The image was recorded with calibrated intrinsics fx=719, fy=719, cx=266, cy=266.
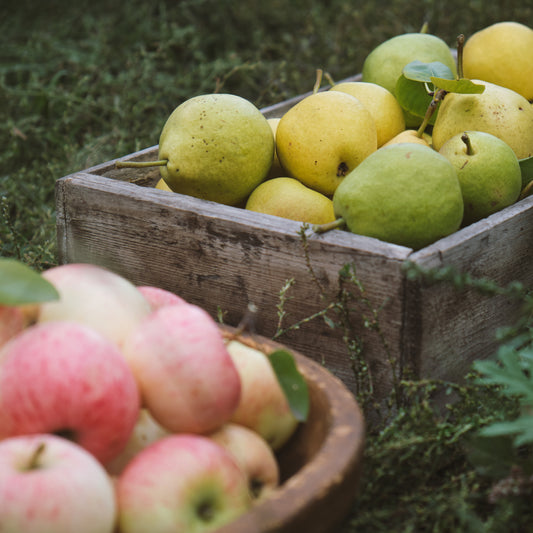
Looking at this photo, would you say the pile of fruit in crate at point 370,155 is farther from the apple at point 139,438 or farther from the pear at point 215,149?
the apple at point 139,438

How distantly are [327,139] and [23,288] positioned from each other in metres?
0.79

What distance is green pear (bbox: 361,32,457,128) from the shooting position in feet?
6.04

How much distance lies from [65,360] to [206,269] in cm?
61

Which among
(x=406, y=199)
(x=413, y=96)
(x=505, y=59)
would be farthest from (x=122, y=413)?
(x=505, y=59)

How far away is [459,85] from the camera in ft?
5.16

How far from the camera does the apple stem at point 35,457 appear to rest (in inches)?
29.8

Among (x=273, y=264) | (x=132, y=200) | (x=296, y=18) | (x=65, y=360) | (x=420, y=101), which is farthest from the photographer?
(x=296, y=18)

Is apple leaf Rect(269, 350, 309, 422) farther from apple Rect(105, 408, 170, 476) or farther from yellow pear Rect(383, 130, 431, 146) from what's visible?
yellow pear Rect(383, 130, 431, 146)

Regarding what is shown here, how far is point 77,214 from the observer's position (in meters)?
1.56

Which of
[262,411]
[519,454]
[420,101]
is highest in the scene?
[420,101]

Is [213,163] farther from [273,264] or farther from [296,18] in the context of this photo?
[296,18]

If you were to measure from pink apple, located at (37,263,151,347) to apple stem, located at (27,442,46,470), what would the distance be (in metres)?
0.20

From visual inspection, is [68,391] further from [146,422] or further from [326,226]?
[326,226]

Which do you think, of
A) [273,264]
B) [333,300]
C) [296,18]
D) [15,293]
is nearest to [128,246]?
[273,264]
